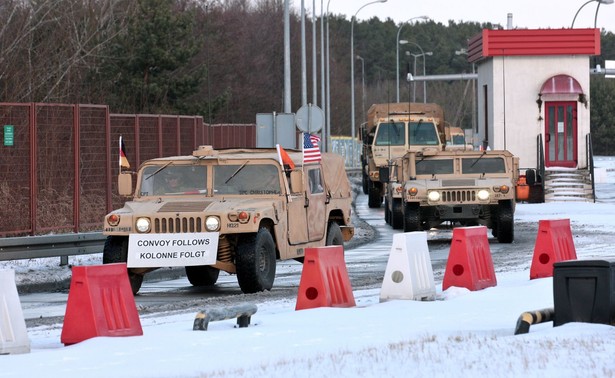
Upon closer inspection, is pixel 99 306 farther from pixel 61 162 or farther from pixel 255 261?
pixel 61 162

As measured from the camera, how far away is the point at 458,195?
2705cm

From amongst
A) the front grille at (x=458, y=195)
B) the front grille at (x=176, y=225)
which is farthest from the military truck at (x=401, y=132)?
the front grille at (x=176, y=225)

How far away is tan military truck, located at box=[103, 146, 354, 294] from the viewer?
1672 centimetres

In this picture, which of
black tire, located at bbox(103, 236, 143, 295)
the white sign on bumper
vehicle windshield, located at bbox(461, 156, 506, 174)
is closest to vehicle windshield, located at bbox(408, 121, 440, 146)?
vehicle windshield, located at bbox(461, 156, 506, 174)

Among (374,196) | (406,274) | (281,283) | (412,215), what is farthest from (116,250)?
(374,196)

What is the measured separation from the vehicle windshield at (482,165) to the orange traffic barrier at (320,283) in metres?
13.6

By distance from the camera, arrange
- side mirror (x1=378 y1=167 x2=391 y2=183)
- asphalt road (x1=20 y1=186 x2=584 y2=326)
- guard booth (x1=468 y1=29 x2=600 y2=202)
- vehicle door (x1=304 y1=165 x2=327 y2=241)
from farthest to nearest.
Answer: guard booth (x1=468 y1=29 x2=600 y2=202) → side mirror (x1=378 y1=167 x2=391 y2=183) → vehicle door (x1=304 y1=165 x2=327 y2=241) → asphalt road (x1=20 y1=186 x2=584 y2=326)

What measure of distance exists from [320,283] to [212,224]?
2.82 meters

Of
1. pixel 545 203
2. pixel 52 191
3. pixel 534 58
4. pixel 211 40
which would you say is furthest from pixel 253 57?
pixel 52 191

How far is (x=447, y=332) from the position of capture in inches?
457

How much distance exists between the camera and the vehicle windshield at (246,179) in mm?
18062

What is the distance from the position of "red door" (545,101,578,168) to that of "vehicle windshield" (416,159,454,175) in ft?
77.0

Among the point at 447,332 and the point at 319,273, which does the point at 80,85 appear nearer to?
the point at 319,273

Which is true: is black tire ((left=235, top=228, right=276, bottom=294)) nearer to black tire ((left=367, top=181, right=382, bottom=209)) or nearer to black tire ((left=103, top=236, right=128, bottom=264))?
black tire ((left=103, top=236, right=128, bottom=264))
